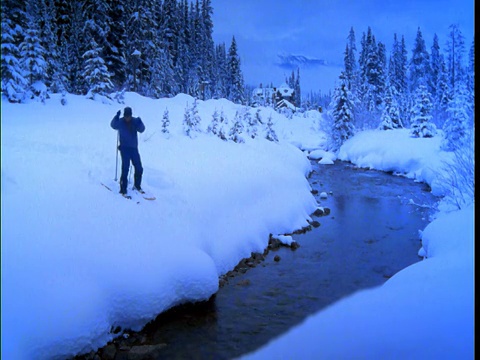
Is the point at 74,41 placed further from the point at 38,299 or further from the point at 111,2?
the point at 38,299

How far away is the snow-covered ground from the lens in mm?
3410

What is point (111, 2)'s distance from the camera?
202 inches

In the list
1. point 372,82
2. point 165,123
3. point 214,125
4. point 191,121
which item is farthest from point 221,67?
point 372,82

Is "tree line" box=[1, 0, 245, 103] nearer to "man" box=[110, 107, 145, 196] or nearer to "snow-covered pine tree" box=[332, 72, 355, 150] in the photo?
"man" box=[110, 107, 145, 196]

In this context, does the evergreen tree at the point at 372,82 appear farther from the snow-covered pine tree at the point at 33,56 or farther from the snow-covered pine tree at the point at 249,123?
the snow-covered pine tree at the point at 33,56

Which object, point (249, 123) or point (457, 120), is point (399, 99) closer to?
point (457, 120)

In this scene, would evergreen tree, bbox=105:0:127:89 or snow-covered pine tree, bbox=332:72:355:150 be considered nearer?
evergreen tree, bbox=105:0:127:89

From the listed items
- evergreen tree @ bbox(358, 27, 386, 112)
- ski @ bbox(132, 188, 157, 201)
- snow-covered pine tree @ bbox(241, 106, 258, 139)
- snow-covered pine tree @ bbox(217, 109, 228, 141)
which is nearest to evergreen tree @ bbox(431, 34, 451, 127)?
evergreen tree @ bbox(358, 27, 386, 112)

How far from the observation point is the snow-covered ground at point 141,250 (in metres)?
3.41

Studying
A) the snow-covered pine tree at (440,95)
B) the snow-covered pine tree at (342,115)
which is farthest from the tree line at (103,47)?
the snow-covered pine tree at (342,115)

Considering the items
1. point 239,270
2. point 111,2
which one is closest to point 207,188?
point 239,270

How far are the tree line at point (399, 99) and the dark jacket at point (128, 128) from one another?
4.99 meters

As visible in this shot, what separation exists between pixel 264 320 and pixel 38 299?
2.76 metres

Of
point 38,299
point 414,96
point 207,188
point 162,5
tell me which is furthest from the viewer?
point 414,96
